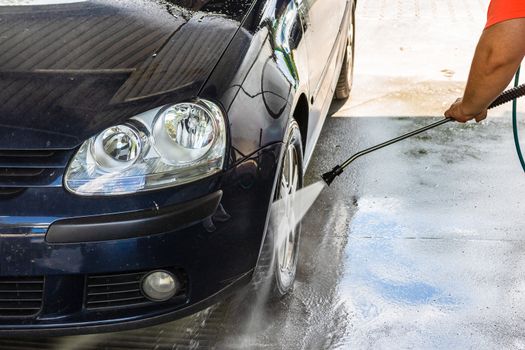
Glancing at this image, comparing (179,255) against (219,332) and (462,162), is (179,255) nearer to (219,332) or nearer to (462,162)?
(219,332)

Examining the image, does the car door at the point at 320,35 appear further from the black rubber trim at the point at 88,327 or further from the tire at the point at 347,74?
the black rubber trim at the point at 88,327

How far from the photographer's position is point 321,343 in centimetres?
292

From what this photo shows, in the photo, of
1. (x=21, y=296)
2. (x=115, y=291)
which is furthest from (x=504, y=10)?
(x=21, y=296)

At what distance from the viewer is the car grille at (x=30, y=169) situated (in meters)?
2.31

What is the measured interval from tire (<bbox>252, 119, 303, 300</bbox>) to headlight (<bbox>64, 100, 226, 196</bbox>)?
15.9 inches

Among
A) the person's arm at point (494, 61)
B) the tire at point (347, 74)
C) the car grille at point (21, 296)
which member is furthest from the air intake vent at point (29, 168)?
the tire at point (347, 74)

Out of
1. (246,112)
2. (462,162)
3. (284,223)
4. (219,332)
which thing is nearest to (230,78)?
(246,112)

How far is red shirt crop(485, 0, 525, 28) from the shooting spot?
2.20 metres

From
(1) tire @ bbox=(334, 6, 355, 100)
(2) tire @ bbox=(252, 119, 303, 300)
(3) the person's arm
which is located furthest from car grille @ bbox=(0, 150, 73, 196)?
(1) tire @ bbox=(334, 6, 355, 100)

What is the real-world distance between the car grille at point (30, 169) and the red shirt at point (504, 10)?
129cm

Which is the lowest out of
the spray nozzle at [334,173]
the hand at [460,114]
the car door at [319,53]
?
the spray nozzle at [334,173]

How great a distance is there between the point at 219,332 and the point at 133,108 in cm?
102

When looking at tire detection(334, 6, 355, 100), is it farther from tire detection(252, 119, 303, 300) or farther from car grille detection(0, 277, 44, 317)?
car grille detection(0, 277, 44, 317)

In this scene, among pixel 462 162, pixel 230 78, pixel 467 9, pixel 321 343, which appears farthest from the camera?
pixel 467 9
